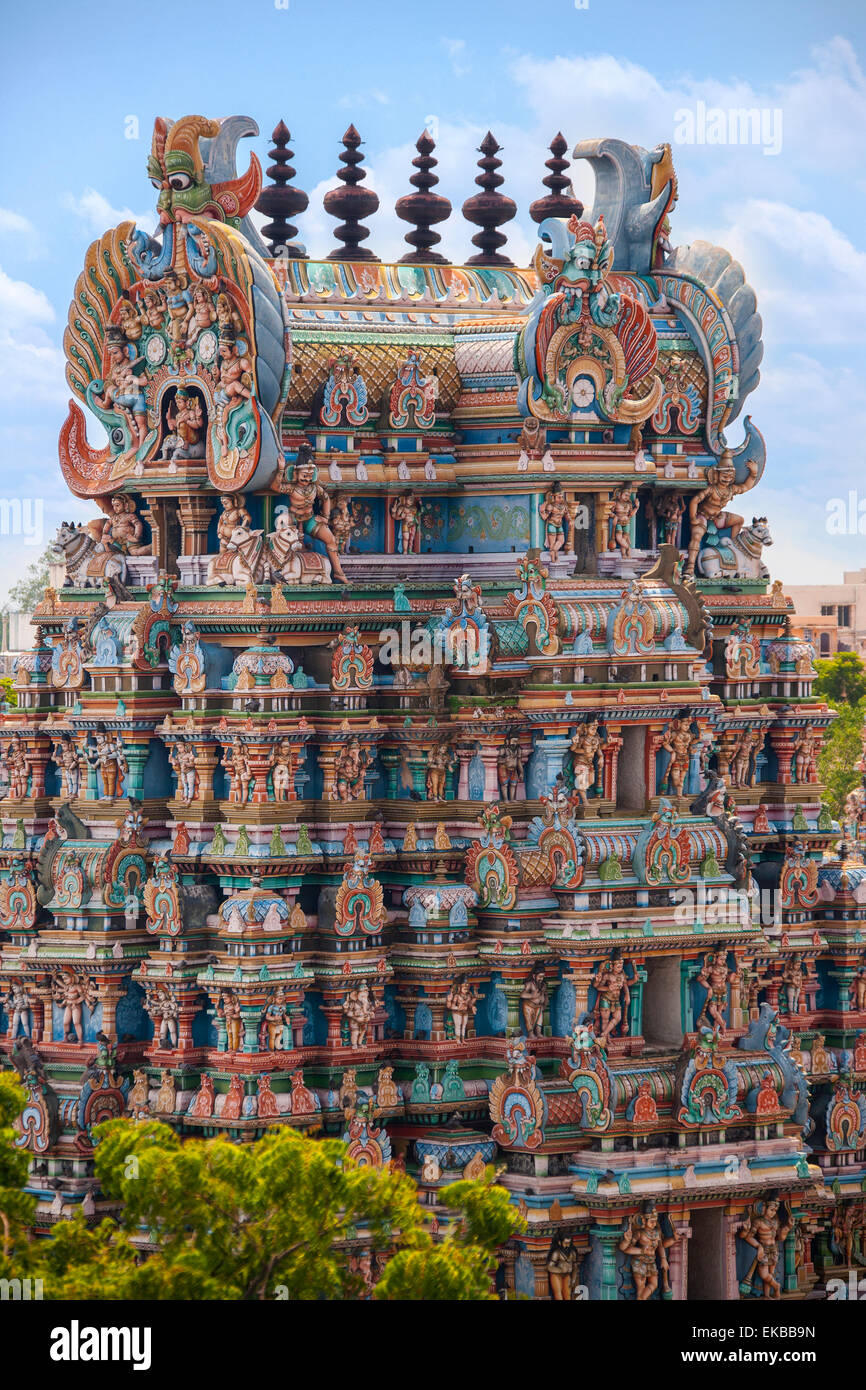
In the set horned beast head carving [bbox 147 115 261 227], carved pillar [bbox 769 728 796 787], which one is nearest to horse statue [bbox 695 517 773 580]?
carved pillar [bbox 769 728 796 787]

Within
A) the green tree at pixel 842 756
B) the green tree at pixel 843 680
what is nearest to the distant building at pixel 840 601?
the green tree at pixel 843 680

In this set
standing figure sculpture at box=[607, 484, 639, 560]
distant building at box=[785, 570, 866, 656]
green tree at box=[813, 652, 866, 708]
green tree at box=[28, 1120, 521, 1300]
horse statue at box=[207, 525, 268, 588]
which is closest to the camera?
green tree at box=[28, 1120, 521, 1300]

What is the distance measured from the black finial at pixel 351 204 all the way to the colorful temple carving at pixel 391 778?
1.45 m

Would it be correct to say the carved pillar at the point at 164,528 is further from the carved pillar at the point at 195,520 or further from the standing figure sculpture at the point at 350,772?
the standing figure sculpture at the point at 350,772

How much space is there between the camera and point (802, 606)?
348 feet

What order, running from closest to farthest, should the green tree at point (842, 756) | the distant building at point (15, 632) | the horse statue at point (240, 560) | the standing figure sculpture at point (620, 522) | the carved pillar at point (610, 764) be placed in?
the horse statue at point (240, 560)
the carved pillar at point (610, 764)
the standing figure sculpture at point (620, 522)
the green tree at point (842, 756)
the distant building at point (15, 632)

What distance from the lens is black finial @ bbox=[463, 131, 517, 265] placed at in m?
50.0

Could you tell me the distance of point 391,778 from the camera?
45688 mm

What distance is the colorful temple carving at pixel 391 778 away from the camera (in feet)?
145

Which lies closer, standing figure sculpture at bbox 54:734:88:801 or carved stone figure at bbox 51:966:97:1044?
carved stone figure at bbox 51:966:97:1044

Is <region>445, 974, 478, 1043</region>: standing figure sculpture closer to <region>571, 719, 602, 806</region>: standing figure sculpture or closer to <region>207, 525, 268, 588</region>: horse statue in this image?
<region>571, 719, 602, 806</region>: standing figure sculpture

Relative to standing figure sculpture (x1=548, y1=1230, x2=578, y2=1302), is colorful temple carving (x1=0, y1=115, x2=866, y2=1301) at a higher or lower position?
higher
